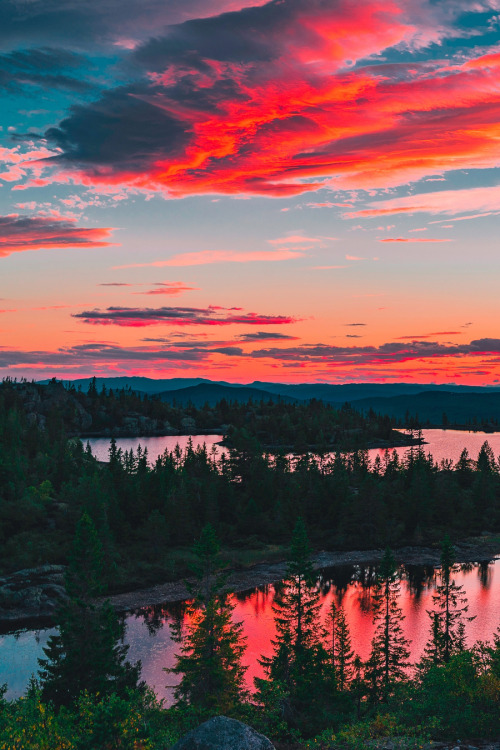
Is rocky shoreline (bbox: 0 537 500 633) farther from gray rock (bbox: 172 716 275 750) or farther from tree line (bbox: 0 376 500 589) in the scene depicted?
gray rock (bbox: 172 716 275 750)

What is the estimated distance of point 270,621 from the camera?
73.6 m

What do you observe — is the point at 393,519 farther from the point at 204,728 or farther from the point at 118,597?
the point at 204,728

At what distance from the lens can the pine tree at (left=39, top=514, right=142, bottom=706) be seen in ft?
135

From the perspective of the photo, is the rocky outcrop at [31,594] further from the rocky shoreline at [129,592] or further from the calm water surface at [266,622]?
the calm water surface at [266,622]

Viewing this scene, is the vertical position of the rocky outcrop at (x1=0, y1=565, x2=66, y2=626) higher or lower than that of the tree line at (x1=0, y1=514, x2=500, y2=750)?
lower

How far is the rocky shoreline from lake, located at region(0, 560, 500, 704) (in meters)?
2.47

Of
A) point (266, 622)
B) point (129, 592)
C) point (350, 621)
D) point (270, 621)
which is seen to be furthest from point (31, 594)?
point (350, 621)

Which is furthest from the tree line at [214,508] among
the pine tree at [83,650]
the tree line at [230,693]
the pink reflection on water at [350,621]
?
the tree line at [230,693]

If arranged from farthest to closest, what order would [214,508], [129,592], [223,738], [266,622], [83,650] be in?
1. [214,508]
2. [129,592]
3. [266,622]
4. [83,650]
5. [223,738]

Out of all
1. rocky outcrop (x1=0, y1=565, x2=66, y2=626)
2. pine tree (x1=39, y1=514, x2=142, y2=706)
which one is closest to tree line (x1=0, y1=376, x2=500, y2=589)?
rocky outcrop (x1=0, y1=565, x2=66, y2=626)

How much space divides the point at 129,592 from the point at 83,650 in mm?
41486

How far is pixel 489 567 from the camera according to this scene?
98750 millimetres

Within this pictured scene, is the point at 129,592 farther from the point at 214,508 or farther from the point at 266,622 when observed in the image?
the point at 214,508

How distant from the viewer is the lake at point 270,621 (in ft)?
196
